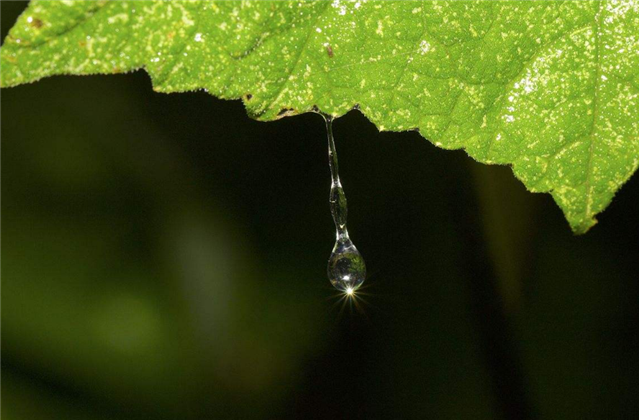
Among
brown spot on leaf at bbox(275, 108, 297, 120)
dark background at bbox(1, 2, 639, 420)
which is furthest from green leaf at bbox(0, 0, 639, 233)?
dark background at bbox(1, 2, 639, 420)

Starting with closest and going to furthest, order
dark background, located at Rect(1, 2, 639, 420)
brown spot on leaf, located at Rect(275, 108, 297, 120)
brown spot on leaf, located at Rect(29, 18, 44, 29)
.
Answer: brown spot on leaf, located at Rect(29, 18, 44, 29) < brown spot on leaf, located at Rect(275, 108, 297, 120) < dark background, located at Rect(1, 2, 639, 420)

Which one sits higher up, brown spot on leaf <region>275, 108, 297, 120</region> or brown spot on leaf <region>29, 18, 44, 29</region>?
brown spot on leaf <region>29, 18, 44, 29</region>

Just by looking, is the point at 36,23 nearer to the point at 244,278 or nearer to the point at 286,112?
the point at 286,112

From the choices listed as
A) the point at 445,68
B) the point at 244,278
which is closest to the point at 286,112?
the point at 445,68

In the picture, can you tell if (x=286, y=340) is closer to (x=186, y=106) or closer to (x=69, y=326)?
(x=69, y=326)

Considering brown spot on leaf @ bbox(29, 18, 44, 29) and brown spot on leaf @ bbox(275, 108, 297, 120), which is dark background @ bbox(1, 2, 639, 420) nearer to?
brown spot on leaf @ bbox(275, 108, 297, 120)

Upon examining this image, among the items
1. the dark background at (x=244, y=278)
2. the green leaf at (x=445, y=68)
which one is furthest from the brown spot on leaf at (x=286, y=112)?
the dark background at (x=244, y=278)

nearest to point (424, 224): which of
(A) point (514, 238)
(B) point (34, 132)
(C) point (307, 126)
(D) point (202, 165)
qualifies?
(A) point (514, 238)

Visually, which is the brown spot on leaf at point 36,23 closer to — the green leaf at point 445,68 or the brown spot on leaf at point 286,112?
the green leaf at point 445,68
